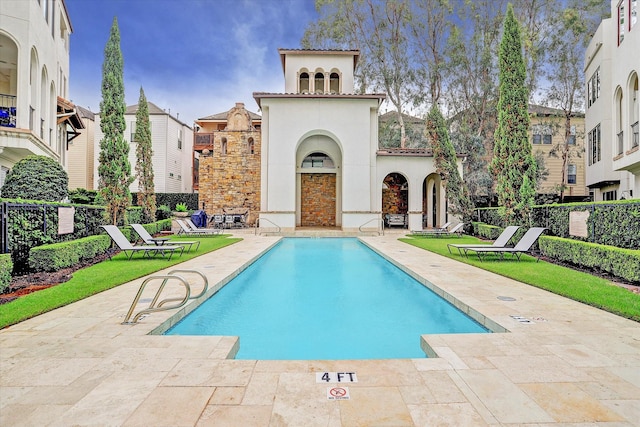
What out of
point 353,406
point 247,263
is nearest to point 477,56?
Answer: point 247,263

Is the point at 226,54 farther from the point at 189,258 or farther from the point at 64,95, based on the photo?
the point at 189,258

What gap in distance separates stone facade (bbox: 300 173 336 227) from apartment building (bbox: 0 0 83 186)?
13589mm

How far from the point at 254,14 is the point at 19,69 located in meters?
18.9

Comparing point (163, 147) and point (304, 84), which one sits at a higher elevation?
point (304, 84)

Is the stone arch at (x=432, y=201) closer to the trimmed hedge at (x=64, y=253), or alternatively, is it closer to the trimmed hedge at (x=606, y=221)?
the trimmed hedge at (x=606, y=221)

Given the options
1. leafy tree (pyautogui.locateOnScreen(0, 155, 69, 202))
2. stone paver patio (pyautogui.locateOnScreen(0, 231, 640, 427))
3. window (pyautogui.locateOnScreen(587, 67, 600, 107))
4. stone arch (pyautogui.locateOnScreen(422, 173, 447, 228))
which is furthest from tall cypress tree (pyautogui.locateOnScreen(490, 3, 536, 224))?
leafy tree (pyautogui.locateOnScreen(0, 155, 69, 202))

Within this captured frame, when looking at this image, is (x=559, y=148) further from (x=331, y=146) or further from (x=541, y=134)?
(x=331, y=146)

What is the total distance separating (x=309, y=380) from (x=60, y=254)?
25.9ft

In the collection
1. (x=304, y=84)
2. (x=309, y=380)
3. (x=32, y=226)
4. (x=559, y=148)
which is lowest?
(x=309, y=380)

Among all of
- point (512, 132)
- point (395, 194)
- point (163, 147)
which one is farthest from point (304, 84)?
point (163, 147)

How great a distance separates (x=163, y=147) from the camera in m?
32.2

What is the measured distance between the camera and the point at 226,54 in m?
34.2

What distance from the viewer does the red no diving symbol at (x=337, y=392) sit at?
8.93 feet

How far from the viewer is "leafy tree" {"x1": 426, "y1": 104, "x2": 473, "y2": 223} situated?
18.3 meters
